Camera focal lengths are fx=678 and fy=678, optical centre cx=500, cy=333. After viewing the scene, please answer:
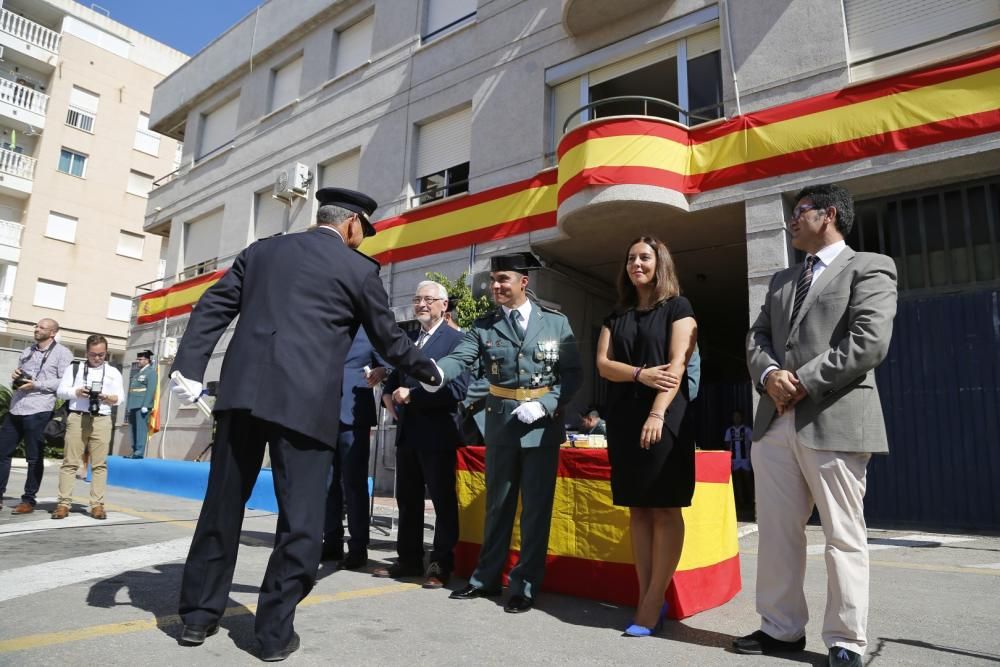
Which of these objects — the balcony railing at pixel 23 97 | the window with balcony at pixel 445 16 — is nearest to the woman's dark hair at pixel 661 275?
the window with balcony at pixel 445 16

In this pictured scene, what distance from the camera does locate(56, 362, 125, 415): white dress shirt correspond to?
666 cm

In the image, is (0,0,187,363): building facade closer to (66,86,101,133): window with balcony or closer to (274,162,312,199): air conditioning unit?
(66,86,101,133): window with balcony

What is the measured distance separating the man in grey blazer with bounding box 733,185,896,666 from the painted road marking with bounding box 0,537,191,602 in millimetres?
3508

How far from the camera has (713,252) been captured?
37.5 feet

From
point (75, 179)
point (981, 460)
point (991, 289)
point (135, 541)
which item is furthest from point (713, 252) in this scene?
point (75, 179)

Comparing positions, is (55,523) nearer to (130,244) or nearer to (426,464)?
(426,464)

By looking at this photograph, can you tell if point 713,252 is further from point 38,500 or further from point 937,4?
point 38,500

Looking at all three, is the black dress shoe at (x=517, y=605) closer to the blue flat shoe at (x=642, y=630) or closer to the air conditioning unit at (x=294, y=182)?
the blue flat shoe at (x=642, y=630)

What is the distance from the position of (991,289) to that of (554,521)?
6669 mm

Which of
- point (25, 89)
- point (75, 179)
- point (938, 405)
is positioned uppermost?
point (25, 89)

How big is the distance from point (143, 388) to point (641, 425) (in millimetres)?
13104

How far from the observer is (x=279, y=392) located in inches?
115

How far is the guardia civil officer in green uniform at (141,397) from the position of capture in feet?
44.0

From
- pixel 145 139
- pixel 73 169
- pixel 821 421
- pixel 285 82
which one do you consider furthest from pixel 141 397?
pixel 145 139
